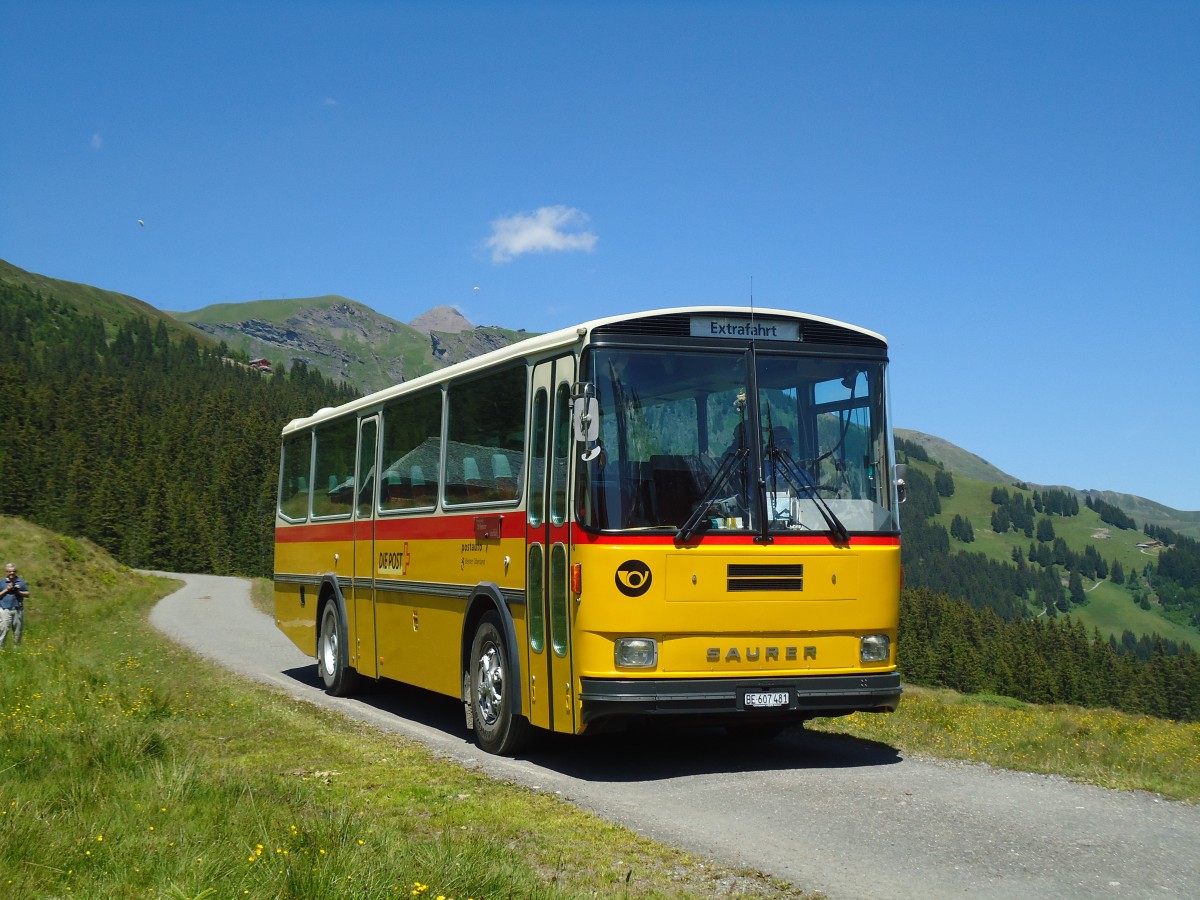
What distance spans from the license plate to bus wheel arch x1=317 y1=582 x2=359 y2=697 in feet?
24.4

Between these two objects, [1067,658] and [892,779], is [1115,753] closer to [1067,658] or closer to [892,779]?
[892,779]

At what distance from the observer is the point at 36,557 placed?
4747 centimetres

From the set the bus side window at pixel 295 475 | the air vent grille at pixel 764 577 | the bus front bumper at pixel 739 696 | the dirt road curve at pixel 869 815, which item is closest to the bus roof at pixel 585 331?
the air vent grille at pixel 764 577

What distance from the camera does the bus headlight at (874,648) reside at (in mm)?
9703

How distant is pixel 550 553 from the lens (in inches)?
380

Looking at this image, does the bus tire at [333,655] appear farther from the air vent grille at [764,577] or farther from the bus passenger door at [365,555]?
the air vent grille at [764,577]

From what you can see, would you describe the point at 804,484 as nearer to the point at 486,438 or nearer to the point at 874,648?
the point at 874,648

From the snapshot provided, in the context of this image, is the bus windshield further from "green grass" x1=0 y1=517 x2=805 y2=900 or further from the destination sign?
"green grass" x1=0 y1=517 x2=805 y2=900

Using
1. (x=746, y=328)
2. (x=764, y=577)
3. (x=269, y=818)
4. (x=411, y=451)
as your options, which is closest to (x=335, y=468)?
(x=411, y=451)

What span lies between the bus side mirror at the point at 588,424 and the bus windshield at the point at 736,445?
0.05 meters

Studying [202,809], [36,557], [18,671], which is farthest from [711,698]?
[36,557]

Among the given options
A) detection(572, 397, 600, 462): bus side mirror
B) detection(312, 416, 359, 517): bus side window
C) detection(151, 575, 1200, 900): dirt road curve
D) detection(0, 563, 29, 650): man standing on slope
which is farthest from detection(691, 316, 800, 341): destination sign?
detection(0, 563, 29, 650): man standing on slope

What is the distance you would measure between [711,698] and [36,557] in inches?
1745

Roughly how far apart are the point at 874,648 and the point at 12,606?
19487 millimetres
